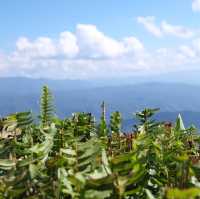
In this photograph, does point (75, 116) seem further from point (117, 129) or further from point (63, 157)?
point (63, 157)

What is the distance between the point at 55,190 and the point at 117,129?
1881 millimetres

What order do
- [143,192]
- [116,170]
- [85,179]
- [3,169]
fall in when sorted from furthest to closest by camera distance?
[3,169], [143,192], [116,170], [85,179]

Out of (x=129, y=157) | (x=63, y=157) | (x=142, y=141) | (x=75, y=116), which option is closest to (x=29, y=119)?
(x=75, y=116)

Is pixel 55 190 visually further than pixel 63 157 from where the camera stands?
No

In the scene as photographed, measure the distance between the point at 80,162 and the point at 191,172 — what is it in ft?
1.45

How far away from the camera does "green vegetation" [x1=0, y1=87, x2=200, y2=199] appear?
1482mm

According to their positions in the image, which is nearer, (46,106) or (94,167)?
(94,167)

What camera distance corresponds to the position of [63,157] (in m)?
1.87

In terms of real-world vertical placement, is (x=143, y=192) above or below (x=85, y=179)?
below

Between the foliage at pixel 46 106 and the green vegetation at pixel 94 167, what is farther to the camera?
the foliage at pixel 46 106

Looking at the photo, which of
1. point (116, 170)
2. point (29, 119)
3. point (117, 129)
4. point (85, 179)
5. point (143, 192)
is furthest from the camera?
point (117, 129)

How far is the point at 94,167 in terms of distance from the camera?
5.81ft

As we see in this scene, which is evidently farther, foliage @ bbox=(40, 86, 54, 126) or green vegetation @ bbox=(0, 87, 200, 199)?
foliage @ bbox=(40, 86, 54, 126)

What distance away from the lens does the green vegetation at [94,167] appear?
4.86 ft
